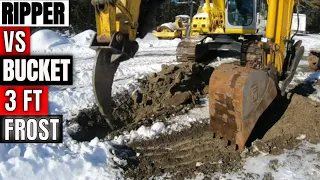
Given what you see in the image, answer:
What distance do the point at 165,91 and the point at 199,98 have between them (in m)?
0.70

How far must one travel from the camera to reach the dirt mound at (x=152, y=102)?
6906 mm

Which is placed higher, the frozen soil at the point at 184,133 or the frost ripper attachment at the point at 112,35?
the frost ripper attachment at the point at 112,35

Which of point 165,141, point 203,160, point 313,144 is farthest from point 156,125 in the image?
point 313,144

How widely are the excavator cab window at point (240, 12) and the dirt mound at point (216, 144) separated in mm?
5006

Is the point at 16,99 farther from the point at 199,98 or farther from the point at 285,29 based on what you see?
the point at 285,29

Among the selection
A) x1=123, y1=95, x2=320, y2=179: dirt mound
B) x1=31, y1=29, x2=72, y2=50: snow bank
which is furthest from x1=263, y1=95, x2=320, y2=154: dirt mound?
x1=31, y1=29, x2=72, y2=50: snow bank

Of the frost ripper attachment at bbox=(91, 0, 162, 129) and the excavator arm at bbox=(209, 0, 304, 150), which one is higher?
the frost ripper attachment at bbox=(91, 0, 162, 129)

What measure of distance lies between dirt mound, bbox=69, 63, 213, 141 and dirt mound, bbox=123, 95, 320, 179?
915 millimetres

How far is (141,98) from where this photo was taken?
26.2 ft

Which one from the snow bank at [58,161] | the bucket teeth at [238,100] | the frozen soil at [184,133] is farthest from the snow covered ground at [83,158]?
the bucket teeth at [238,100]

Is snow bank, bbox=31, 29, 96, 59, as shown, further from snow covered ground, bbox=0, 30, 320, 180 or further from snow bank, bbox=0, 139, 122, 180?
snow bank, bbox=0, 139, 122, 180

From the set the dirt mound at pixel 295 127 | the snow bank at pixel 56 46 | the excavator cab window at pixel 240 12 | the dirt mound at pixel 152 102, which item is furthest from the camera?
the snow bank at pixel 56 46

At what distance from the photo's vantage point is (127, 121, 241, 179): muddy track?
5.01 metres

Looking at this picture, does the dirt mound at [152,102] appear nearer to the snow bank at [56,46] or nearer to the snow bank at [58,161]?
the snow bank at [58,161]
